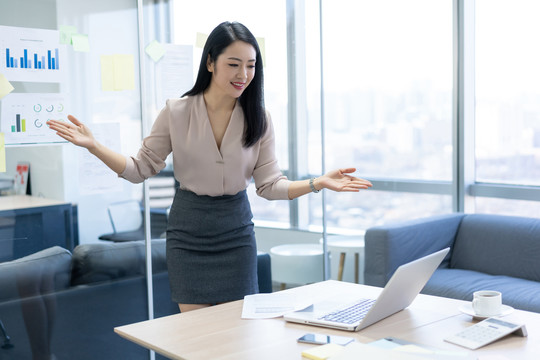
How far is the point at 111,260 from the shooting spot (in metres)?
2.99

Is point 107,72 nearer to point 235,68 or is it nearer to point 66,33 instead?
point 66,33

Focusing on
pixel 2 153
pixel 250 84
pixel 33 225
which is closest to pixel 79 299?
pixel 33 225

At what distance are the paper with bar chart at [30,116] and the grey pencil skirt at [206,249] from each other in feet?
2.24

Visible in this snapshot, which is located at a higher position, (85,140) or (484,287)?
(85,140)

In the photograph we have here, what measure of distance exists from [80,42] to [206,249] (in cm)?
108

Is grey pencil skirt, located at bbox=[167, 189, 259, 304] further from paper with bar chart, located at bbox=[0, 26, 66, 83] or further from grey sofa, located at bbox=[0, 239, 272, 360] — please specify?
paper with bar chart, located at bbox=[0, 26, 66, 83]

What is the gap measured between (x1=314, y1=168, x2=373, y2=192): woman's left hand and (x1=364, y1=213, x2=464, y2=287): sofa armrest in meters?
1.36

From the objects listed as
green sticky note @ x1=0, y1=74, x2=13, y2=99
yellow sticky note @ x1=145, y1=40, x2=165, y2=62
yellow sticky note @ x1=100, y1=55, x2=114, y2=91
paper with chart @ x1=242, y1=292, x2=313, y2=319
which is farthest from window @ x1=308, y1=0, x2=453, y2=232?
paper with chart @ x1=242, y1=292, x2=313, y2=319

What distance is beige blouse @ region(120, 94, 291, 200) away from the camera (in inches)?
92.7

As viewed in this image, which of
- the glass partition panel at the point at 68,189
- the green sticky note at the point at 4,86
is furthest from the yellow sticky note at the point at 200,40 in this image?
the green sticky note at the point at 4,86

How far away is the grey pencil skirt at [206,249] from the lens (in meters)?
2.40

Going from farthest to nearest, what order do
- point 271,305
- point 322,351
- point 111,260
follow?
point 111,260
point 271,305
point 322,351

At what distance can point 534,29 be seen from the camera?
3990 mm

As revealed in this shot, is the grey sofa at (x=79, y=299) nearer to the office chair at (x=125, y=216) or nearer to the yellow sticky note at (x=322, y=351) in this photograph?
the office chair at (x=125, y=216)
